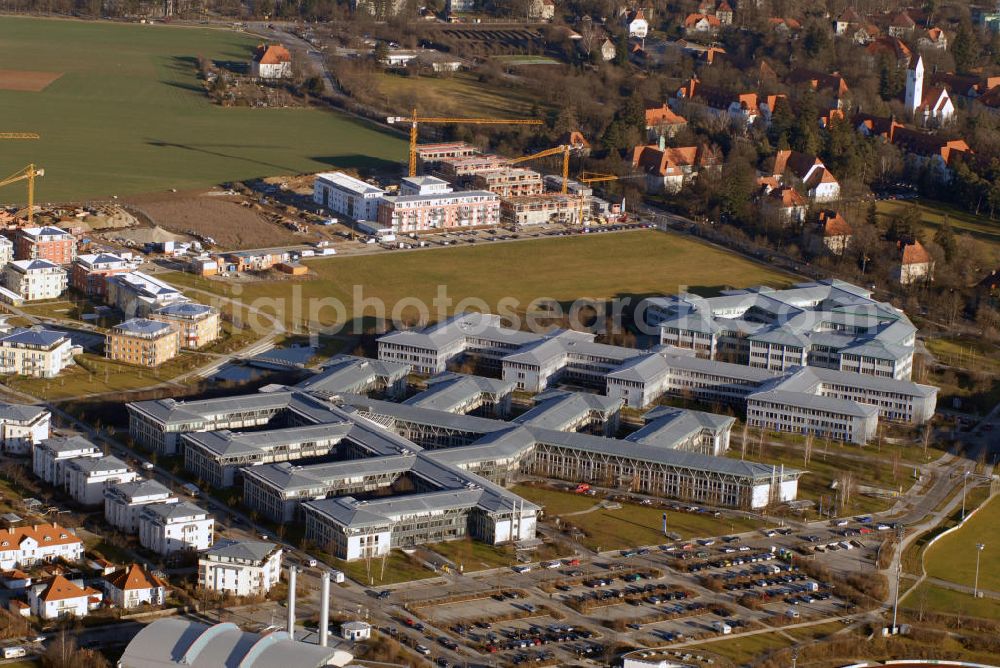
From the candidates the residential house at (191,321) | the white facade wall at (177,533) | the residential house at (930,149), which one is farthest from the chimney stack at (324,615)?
the residential house at (930,149)

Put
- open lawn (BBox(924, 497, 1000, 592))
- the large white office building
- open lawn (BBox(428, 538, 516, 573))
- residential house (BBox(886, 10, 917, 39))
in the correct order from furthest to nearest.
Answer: residential house (BBox(886, 10, 917, 39)) < the large white office building < open lawn (BBox(924, 497, 1000, 592)) < open lawn (BBox(428, 538, 516, 573))

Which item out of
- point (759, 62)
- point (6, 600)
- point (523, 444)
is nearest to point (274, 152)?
point (759, 62)

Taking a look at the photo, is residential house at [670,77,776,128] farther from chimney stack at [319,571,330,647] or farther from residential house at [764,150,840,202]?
chimney stack at [319,571,330,647]

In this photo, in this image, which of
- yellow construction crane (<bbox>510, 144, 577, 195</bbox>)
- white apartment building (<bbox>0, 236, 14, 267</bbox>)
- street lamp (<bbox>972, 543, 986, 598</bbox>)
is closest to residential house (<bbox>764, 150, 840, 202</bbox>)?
yellow construction crane (<bbox>510, 144, 577, 195</bbox>)

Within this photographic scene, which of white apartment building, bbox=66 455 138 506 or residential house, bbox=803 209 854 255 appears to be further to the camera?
residential house, bbox=803 209 854 255

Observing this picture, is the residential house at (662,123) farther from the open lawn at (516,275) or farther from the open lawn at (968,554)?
the open lawn at (968,554)

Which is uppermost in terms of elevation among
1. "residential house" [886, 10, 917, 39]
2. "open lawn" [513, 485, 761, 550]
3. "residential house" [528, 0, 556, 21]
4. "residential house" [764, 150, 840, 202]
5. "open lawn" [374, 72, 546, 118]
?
"residential house" [886, 10, 917, 39]
